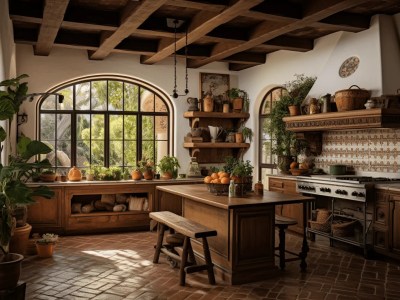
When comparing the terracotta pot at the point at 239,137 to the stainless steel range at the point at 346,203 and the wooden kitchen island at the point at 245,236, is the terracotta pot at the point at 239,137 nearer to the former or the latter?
the stainless steel range at the point at 346,203

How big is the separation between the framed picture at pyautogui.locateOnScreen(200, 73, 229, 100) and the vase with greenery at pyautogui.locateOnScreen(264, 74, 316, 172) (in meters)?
1.84

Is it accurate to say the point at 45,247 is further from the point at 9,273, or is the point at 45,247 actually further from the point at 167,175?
the point at 167,175

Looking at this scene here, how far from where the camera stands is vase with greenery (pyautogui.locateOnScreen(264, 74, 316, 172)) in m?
7.38

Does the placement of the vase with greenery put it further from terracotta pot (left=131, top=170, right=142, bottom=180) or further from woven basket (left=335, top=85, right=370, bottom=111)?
terracotta pot (left=131, top=170, right=142, bottom=180)

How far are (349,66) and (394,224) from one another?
2476mm

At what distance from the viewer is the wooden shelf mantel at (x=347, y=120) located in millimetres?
A: 5566

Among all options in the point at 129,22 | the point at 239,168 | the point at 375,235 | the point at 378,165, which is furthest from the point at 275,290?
the point at 129,22

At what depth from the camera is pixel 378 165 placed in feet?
20.7

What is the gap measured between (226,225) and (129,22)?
299 cm

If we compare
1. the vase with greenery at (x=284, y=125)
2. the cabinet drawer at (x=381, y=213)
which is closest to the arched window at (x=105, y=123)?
the vase with greenery at (x=284, y=125)

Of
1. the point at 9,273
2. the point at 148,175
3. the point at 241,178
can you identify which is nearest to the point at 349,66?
the point at 241,178

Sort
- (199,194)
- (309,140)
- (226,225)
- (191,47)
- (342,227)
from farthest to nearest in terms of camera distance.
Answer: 1. (191,47)
2. (309,140)
3. (342,227)
4. (199,194)
5. (226,225)

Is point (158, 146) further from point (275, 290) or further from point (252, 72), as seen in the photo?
point (275, 290)

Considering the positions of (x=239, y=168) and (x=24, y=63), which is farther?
(x=24, y=63)
